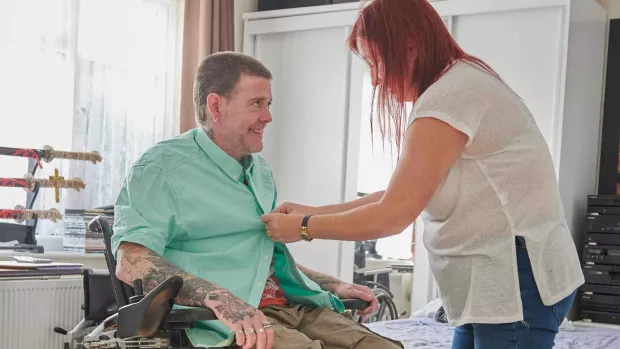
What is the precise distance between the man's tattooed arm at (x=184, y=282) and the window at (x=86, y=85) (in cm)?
246

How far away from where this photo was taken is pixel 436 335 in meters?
2.92

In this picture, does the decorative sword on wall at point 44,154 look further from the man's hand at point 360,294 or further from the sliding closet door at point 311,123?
the man's hand at point 360,294

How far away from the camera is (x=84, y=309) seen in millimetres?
2990

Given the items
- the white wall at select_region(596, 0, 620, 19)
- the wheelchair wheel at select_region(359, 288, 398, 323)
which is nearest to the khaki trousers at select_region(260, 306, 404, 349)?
the wheelchair wheel at select_region(359, 288, 398, 323)

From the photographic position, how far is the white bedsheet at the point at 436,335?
8.96ft

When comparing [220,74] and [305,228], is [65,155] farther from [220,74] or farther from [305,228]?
[305,228]

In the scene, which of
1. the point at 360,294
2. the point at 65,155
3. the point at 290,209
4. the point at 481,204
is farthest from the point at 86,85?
the point at 481,204

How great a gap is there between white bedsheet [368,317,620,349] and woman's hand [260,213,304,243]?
42.0 inches

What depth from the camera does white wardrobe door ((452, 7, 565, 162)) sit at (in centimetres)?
391

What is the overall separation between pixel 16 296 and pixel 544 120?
2643 mm

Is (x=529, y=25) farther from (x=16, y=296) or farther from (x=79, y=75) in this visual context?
(x=16, y=296)

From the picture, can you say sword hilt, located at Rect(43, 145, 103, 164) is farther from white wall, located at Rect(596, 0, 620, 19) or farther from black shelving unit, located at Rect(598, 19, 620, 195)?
white wall, located at Rect(596, 0, 620, 19)

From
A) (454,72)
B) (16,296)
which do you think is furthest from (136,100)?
(454,72)

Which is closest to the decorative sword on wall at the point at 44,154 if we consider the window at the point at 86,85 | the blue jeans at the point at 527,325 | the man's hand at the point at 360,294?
the window at the point at 86,85
